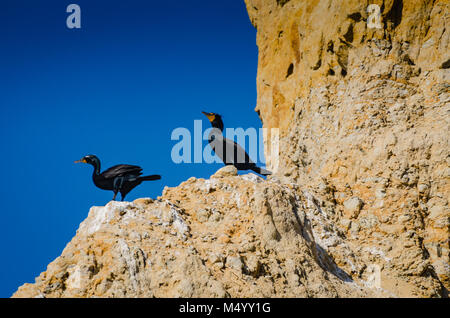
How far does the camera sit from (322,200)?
880 cm

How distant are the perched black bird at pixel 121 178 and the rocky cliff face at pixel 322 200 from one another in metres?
0.90

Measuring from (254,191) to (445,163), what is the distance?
3.93m

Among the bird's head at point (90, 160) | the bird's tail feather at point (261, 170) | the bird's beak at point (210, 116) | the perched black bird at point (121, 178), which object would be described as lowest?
the perched black bird at point (121, 178)

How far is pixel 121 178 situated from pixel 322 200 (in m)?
3.72

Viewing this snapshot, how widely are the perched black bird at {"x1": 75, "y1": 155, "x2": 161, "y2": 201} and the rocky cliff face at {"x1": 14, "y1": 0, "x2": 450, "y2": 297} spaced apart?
Result: 0.90 metres

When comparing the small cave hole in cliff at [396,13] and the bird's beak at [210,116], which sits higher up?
the small cave hole in cliff at [396,13]

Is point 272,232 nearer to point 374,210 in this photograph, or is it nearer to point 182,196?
point 182,196

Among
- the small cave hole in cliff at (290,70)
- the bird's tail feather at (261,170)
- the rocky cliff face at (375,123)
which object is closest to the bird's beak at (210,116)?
the bird's tail feather at (261,170)

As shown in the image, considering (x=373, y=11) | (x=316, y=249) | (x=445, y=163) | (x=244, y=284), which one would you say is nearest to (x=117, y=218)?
(x=244, y=284)

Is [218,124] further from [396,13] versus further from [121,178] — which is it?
[396,13]

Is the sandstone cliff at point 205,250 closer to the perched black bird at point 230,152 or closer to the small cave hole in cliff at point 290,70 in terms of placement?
the perched black bird at point 230,152

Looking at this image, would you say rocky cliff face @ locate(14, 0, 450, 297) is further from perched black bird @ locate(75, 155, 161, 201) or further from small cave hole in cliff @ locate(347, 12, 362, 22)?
perched black bird @ locate(75, 155, 161, 201)

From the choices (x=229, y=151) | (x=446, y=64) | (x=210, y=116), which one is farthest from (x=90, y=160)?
(x=446, y=64)

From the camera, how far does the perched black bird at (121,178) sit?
27.7ft
